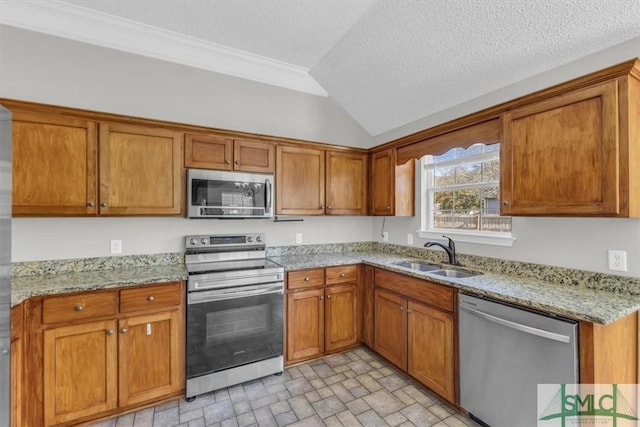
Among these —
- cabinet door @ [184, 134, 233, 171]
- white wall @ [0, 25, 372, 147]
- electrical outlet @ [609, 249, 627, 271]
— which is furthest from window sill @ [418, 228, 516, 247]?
cabinet door @ [184, 134, 233, 171]

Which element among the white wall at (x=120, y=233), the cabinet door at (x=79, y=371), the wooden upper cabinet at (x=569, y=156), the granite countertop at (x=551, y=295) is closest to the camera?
the granite countertop at (x=551, y=295)

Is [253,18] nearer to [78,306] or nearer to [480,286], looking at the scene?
[78,306]

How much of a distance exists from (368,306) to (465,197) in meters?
1.49

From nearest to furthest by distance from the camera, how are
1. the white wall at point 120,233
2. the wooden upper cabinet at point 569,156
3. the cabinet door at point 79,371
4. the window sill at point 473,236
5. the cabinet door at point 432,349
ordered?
the wooden upper cabinet at point 569,156 → the cabinet door at point 79,371 → the cabinet door at point 432,349 → the white wall at point 120,233 → the window sill at point 473,236

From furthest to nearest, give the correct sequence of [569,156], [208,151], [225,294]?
1. [208,151]
2. [225,294]
3. [569,156]

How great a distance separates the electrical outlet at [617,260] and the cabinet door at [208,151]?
2.94 meters

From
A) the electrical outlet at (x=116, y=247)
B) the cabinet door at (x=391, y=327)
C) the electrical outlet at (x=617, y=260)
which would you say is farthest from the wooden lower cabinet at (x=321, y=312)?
the electrical outlet at (x=617, y=260)

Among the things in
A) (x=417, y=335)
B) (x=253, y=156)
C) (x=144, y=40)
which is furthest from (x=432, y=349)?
(x=144, y=40)

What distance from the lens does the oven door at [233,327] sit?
2318 millimetres

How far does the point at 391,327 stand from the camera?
2.77 m

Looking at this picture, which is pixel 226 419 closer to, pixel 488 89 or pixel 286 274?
pixel 286 274

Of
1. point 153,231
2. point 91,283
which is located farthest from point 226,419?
point 153,231

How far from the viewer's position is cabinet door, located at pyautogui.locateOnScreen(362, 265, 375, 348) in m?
3.04

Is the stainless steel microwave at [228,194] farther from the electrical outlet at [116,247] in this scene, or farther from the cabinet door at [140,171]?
the electrical outlet at [116,247]
